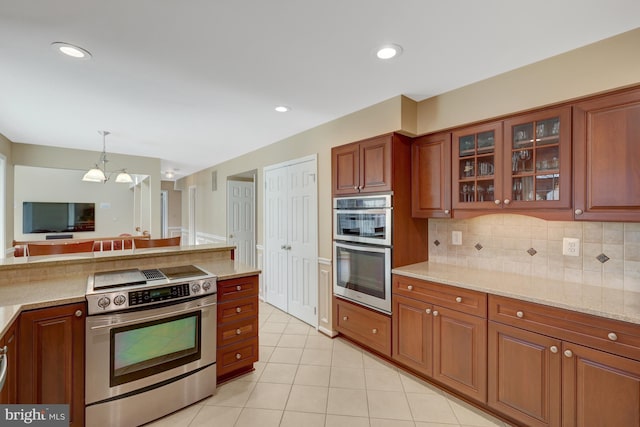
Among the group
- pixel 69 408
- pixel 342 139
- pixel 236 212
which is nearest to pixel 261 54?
pixel 342 139

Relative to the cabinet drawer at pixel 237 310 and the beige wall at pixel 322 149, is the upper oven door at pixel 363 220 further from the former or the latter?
the cabinet drawer at pixel 237 310

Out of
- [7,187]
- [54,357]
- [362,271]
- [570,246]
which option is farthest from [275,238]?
[7,187]

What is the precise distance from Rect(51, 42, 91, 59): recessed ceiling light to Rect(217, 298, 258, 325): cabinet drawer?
195 centimetres

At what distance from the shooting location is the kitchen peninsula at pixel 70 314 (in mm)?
1527

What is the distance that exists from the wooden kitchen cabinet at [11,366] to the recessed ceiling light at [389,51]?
251 cm

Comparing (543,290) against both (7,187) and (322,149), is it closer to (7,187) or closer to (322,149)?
(322,149)

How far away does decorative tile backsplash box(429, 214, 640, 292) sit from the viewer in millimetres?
1853

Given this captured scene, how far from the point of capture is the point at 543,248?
85.5 inches

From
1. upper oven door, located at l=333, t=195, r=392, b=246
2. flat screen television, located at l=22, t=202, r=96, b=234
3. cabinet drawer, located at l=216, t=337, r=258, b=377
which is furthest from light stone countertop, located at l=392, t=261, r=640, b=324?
flat screen television, located at l=22, t=202, r=96, b=234

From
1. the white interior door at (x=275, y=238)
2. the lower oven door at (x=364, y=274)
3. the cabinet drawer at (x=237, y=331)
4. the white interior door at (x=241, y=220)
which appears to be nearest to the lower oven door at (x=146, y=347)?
the cabinet drawer at (x=237, y=331)

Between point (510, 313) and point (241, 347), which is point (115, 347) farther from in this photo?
point (510, 313)

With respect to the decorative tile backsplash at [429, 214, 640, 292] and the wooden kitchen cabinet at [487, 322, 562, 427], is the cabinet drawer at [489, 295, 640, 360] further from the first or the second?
the decorative tile backsplash at [429, 214, 640, 292]

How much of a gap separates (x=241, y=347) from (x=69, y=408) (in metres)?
1.09

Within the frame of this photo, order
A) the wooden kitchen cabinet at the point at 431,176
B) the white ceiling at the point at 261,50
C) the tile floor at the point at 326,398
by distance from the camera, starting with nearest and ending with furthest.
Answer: the white ceiling at the point at 261,50, the tile floor at the point at 326,398, the wooden kitchen cabinet at the point at 431,176
